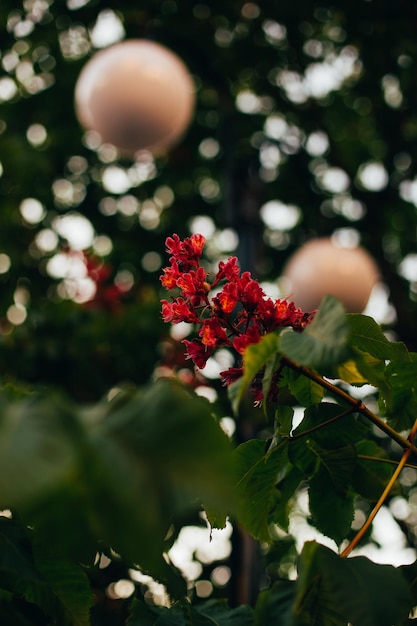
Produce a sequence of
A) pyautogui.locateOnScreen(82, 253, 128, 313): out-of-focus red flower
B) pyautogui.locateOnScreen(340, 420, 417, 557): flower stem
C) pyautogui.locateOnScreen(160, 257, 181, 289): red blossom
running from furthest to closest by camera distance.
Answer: pyautogui.locateOnScreen(82, 253, 128, 313): out-of-focus red flower < pyautogui.locateOnScreen(160, 257, 181, 289): red blossom < pyautogui.locateOnScreen(340, 420, 417, 557): flower stem

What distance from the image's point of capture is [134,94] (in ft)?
9.32

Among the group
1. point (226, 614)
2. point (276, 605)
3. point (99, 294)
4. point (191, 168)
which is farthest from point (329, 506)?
point (191, 168)

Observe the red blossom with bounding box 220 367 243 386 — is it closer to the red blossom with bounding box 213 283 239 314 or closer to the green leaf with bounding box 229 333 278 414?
the red blossom with bounding box 213 283 239 314

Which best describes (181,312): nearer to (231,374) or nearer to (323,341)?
(231,374)

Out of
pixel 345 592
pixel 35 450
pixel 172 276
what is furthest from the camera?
pixel 172 276

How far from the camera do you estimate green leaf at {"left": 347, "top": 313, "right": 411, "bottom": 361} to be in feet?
3.08

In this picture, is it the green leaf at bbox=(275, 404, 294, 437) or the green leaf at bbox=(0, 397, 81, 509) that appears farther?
the green leaf at bbox=(275, 404, 294, 437)

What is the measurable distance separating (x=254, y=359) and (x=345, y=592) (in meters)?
0.26

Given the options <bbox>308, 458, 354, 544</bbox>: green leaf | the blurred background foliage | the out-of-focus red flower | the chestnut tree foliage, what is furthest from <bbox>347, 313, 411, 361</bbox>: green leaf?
the out-of-focus red flower

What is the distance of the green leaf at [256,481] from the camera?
0.98 metres

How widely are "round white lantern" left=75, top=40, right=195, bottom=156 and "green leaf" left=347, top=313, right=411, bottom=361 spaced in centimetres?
218

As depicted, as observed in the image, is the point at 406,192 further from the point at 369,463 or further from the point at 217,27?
the point at 369,463

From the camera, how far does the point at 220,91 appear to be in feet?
12.1

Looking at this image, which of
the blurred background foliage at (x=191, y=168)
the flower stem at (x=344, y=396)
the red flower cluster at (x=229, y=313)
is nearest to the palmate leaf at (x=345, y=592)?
the flower stem at (x=344, y=396)
